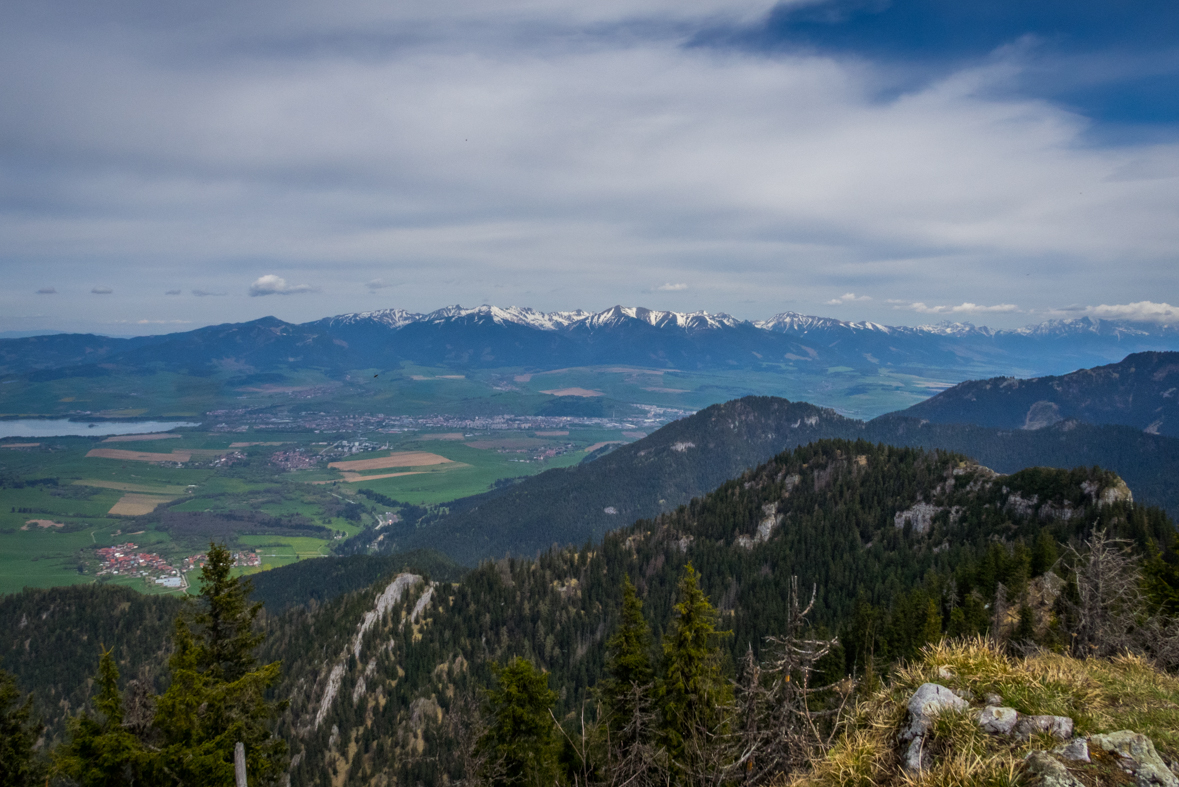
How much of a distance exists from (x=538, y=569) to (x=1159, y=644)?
119 m

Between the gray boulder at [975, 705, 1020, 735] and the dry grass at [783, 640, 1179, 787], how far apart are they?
4.5 inches

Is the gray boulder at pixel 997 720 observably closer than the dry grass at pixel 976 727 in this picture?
No

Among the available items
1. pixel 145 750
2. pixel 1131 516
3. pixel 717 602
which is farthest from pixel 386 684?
pixel 1131 516

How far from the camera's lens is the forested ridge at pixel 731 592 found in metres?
60.2

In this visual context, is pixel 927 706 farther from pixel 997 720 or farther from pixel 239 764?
pixel 239 764

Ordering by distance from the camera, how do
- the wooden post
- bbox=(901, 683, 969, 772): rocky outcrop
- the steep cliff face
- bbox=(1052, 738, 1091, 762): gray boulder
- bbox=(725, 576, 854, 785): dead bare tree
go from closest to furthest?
bbox=(1052, 738, 1091, 762): gray boulder < bbox=(901, 683, 969, 772): rocky outcrop < bbox=(725, 576, 854, 785): dead bare tree < the wooden post < the steep cliff face

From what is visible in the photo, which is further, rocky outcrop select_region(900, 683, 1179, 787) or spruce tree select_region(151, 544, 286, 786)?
spruce tree select_region(151, 544, 286, 786)

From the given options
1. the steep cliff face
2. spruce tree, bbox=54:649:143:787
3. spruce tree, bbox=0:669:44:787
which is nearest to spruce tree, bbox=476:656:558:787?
spruce tree, bbox=54:649:143:787

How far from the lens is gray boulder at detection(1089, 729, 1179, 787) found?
626 cm

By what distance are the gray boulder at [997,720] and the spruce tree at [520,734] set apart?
22.9m

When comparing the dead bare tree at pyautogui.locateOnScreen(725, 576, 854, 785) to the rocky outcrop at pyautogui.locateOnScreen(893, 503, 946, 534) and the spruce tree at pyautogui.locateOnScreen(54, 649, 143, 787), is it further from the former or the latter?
the rocky outcrop at pyautogui.locateOnScreen(893, 503, 946, 534)

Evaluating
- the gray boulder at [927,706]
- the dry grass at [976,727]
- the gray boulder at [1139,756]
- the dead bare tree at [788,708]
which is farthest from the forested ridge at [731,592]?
the gray boulder at [1139,756]

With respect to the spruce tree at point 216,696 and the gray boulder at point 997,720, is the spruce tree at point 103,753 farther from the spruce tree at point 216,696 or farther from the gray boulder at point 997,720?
the gray boulder at point 997,720

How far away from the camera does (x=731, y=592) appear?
116m
